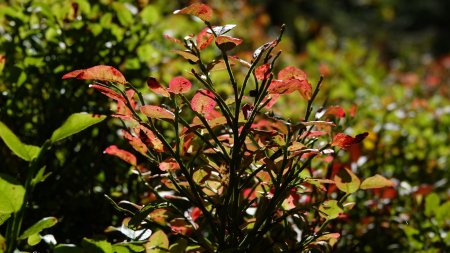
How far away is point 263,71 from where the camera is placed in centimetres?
119

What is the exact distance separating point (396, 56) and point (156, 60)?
1065 cm

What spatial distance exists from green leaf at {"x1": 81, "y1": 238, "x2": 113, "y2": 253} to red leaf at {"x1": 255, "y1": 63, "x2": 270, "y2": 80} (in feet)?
1.57

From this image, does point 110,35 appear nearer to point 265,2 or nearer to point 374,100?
point 374,100

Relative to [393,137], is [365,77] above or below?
below

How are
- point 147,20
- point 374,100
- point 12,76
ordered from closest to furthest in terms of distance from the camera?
1. point 12,76
2. point 147,20
3. point 374,100

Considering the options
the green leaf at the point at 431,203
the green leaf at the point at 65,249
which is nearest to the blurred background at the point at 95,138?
the green leaf at the point at 431,203

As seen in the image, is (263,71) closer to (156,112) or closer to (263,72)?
(263,72)

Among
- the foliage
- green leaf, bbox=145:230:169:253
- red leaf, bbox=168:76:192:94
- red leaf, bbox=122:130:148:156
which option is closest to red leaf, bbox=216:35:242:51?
the foliage

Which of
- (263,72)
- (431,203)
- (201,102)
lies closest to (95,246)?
(201,102)

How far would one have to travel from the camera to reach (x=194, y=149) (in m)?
1.48

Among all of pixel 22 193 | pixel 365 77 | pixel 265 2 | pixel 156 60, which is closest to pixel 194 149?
pixel 22 193

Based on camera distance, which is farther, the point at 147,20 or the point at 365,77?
the point at 365,77

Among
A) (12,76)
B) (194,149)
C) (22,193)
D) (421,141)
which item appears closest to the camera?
(22,193)

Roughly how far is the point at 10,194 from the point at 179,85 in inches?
16.2
